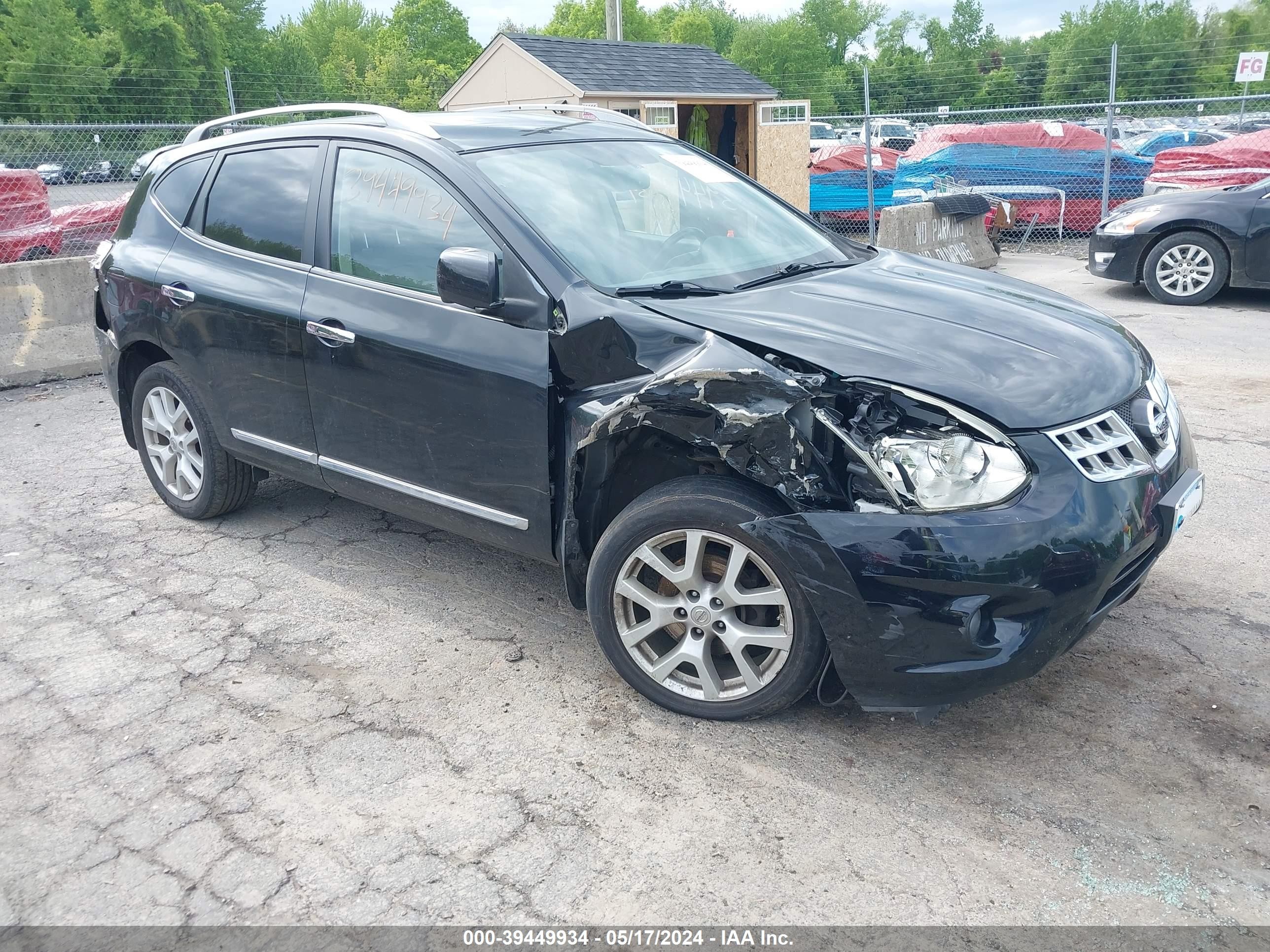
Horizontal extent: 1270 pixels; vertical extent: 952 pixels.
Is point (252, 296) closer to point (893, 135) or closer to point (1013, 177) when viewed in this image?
point (1013, 177)

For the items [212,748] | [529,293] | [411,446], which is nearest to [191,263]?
[411,446]

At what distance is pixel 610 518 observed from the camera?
11.2ft

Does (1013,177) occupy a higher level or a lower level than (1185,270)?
higher

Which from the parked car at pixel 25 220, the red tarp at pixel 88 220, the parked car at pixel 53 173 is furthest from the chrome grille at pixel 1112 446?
the parked car at pixel 53 173

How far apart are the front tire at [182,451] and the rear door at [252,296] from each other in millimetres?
177

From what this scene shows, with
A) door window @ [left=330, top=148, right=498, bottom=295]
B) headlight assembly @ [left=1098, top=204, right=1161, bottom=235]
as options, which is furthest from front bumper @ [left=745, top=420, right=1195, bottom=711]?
headlight assembly @ [left=1098, top=204, right=1161, bottom=235]

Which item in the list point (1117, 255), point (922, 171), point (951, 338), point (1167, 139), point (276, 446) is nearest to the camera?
point (951, 338)

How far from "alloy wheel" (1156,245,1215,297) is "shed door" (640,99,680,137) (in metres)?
6.68

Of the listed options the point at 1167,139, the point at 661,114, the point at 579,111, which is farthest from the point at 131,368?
the point at 1167,139

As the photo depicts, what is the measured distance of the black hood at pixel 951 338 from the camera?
9.53ft

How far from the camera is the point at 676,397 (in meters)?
2.97

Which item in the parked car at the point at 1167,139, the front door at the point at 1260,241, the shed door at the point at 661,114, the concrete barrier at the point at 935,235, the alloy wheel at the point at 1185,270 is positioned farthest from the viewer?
the parked car at the point at 1167,139

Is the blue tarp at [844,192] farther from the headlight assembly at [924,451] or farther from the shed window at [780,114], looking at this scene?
the headlight assembly at [924,451]

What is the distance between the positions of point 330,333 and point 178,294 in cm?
112
